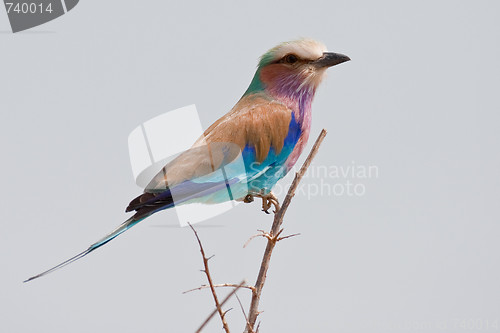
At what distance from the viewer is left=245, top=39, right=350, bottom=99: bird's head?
332cm

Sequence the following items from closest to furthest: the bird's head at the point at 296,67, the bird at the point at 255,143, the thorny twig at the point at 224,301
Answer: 1. the thorny twig at the point at 224,301
2. the bird at the point at 255,143
3. the bird's head at the point at 296,67

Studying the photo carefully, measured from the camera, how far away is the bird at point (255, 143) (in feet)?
8.84

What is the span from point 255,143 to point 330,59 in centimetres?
59

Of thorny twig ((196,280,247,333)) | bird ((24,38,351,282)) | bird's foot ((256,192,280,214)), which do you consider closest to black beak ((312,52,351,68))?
bird ((24,38,351,282))

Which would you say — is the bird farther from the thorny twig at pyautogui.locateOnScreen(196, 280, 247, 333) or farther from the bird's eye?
the thorny twig at pyautogui.locateOnScreen(196, 280, 247, 333)

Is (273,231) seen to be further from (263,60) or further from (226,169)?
(263,60)

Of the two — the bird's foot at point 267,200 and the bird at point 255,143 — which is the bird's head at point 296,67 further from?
the bird's foot at point 267,200

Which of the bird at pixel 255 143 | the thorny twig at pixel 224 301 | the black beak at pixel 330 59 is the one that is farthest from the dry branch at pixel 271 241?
the black beak at pixel 330 59

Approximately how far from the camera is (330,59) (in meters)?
3.29

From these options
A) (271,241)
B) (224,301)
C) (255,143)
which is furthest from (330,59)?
(224,301)

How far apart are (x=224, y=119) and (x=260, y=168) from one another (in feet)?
0.95

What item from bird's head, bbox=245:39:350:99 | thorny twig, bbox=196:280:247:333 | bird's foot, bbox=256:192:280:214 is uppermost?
bird's head, bbox=245:39:350:99

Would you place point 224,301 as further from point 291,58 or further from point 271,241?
point 291,58

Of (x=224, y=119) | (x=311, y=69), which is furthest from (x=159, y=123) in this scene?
(x=311, y=69)
